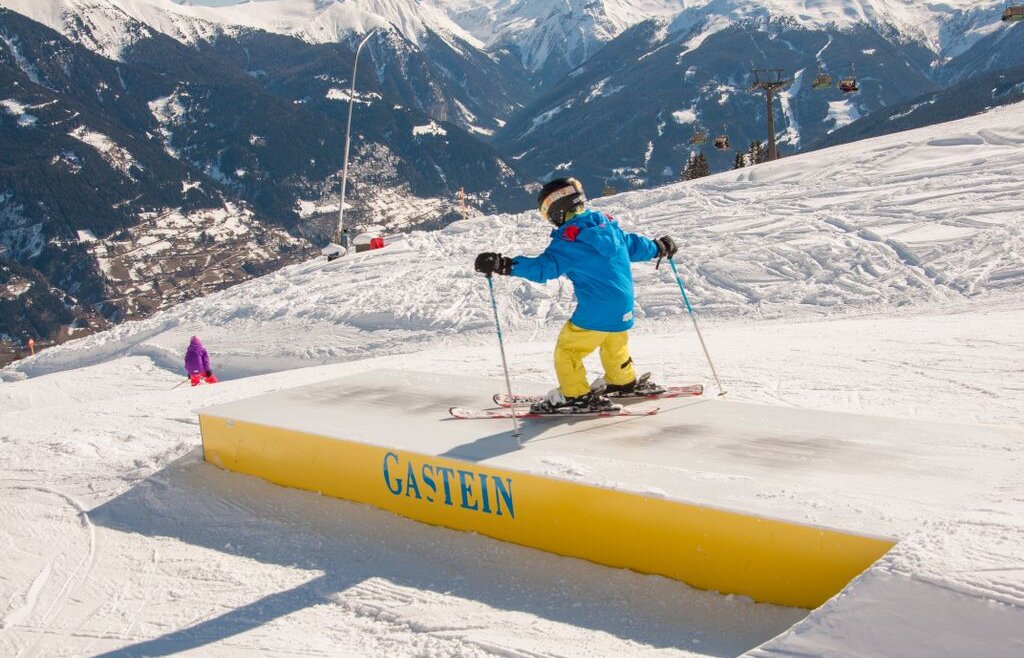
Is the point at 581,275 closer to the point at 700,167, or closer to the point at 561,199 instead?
the point at 561,199

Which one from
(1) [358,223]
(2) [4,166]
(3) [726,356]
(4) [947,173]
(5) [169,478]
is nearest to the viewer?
(5) [169,478]

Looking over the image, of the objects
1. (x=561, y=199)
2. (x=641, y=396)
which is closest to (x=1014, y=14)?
(x=641, y=396)

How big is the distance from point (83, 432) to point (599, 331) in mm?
4825

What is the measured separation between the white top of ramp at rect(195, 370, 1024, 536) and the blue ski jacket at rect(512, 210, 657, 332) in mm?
669

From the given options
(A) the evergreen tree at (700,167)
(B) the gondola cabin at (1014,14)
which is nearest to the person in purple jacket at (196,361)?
(B) the gondola cabin at (1014,14)

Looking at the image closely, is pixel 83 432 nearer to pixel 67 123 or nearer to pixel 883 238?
pixel 883 238

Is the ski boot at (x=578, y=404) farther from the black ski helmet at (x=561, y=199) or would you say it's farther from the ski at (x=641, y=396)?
the black ski helmet at (x=561, y=199)

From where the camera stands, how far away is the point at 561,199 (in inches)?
215

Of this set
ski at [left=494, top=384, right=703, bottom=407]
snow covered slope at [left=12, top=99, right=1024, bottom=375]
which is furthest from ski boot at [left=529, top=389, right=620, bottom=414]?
snow covered slope at [left=12, top=99, right=1024, bottom=375]

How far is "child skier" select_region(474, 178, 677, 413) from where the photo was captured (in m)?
5.45

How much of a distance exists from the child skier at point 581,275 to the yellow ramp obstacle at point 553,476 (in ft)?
0.88

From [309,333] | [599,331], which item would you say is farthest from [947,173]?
[599,331]

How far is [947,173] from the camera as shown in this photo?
17188 mm

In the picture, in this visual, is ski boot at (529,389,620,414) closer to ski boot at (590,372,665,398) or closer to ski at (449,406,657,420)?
ski at (449,406,657,420)
